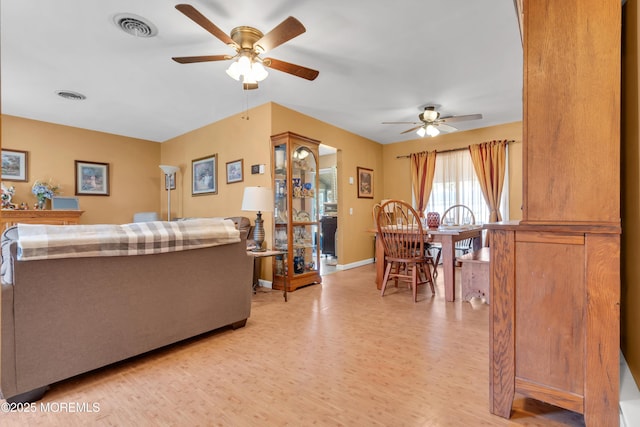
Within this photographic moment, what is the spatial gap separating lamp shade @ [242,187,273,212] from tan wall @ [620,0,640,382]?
2772mm

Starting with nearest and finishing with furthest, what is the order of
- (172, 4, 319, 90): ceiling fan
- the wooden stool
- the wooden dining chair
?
(172, 4, 319, 90): ceiling fan, the wooden stool, the wooden dining chair

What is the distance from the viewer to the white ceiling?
2424 millimetres

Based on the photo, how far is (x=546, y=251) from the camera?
60.4 inches

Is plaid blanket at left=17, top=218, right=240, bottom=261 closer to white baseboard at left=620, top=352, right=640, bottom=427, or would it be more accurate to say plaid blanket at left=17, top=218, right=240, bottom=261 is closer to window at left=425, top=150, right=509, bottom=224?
white baseboard at left=620, top=352, right=640, bottom=427

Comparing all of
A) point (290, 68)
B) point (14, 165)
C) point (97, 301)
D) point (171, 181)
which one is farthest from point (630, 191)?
point (14, 165)

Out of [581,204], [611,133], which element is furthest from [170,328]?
[611,133]

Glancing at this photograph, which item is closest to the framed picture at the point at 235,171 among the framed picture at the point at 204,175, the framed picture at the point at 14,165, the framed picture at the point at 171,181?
the framed picture at the point at 204,175

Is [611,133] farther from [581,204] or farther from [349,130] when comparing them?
[349,130]

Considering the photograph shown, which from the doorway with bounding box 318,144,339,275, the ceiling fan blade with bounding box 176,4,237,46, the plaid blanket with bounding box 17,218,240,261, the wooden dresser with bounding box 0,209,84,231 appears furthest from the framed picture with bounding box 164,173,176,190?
the ceiling fan blade with bounding box 176,4,237,46

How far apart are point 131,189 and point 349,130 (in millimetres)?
3794

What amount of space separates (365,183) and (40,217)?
4.73 m

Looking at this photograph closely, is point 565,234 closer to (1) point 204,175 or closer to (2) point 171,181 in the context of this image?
(1) point 204,175

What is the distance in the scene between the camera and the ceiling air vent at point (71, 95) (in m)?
3.83

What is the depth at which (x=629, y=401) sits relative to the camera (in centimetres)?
139
